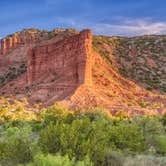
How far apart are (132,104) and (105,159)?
5779 centimetres

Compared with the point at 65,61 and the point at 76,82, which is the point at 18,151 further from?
the point at 65,61

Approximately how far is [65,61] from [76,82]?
839 cm

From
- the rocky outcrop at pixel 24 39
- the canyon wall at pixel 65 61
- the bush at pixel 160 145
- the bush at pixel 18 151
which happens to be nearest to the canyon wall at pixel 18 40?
the rocky outcrop at pixel 24 39

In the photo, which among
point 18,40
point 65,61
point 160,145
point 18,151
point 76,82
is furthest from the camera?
point 18,40

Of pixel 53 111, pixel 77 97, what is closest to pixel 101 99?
pixel 77 97

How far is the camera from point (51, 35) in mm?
122375

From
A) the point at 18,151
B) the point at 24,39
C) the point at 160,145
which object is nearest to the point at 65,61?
the point at 24,39

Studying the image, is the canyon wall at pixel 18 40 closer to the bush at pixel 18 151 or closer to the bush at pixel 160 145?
the bush at pixel 160 145

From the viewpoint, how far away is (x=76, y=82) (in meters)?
79.6

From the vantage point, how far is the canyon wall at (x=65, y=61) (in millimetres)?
80750

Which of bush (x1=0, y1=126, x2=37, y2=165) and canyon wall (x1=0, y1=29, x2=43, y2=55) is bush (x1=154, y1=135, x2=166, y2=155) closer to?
→ bush (x1=0, y1=126, x2=37, y2=165)

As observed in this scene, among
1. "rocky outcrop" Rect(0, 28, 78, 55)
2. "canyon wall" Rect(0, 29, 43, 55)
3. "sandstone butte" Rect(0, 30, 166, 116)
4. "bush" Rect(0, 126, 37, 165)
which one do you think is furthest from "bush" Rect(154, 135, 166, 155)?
Answer: "canyon wall" Rect(0, 29, 43, 55)

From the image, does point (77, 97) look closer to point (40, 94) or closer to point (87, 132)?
point (40, 94)

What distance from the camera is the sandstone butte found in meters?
72.9
